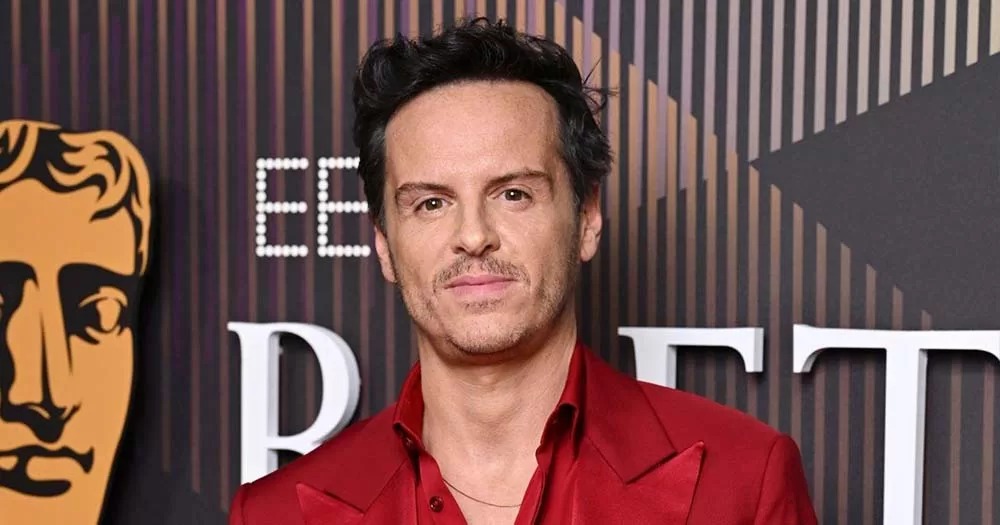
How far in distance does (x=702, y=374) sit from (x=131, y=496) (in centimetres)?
114

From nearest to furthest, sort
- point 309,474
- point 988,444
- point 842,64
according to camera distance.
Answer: point 309,474 < point 988,444 < point 842,64

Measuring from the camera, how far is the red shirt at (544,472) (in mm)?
1591

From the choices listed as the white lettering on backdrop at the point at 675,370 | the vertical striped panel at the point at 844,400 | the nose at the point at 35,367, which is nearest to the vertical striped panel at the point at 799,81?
the vertical striped panel at the point at 844,400

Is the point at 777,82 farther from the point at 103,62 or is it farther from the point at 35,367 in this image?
the point at 35,367

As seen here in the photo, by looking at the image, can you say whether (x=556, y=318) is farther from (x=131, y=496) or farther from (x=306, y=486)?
(x=131, y=496)

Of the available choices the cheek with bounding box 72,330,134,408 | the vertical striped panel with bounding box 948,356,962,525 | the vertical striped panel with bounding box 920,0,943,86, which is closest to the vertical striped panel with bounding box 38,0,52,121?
the cheek with bounding box 72,330,134,408

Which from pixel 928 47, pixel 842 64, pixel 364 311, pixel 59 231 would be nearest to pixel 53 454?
pixel 59 231

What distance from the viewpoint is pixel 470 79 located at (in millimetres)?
1722

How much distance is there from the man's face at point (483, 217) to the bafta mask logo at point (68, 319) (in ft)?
2.45

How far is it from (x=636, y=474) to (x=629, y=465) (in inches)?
0.6

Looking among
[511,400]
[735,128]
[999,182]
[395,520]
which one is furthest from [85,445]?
[999,182]

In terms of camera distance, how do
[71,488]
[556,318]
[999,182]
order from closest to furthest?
1. [556,318]
2. [999,182]
3. [71,488]

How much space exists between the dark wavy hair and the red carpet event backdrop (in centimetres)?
36

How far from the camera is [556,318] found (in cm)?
163
